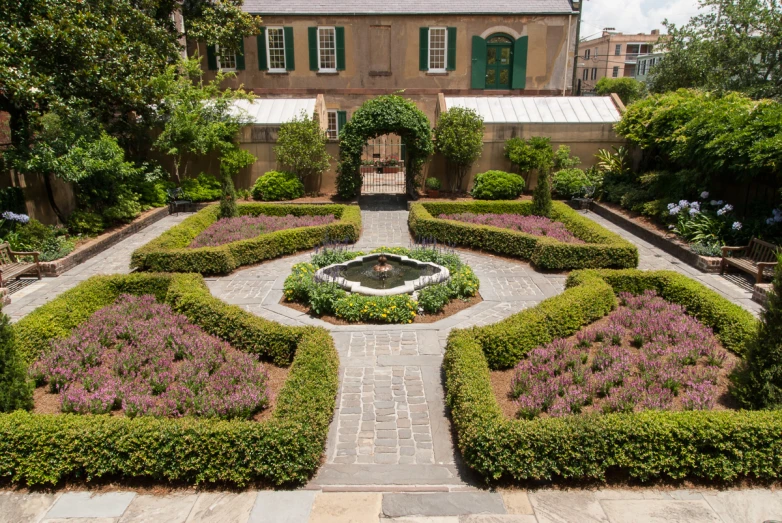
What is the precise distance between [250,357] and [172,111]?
1316cm

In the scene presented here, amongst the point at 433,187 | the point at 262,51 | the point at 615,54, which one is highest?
the point at 615,54

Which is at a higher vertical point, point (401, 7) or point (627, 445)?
point (401, 7)

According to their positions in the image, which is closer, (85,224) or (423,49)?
(85,224)

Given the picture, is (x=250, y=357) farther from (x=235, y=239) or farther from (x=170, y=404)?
(x=235, y=239)

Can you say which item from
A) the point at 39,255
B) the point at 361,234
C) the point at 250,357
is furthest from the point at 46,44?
the point at 250,357

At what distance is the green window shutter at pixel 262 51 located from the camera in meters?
23.0

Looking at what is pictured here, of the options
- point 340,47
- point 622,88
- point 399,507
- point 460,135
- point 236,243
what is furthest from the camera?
point 622,88

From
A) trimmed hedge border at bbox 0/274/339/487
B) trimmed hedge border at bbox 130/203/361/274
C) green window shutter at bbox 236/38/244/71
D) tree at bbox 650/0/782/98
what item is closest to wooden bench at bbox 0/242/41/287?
trimmed hedge border at bbox 130/203/361/274

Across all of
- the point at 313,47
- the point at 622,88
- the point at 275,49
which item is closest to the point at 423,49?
the point at 313,47

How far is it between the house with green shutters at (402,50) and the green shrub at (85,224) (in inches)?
431

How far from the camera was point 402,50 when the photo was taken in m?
23.2

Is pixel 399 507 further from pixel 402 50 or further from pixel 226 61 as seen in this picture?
pixel 226 61

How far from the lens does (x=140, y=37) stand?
651 inches

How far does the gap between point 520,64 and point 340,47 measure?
7.89 meters
